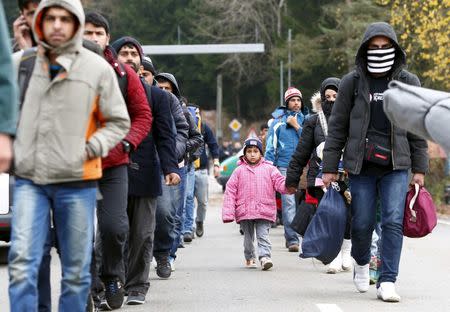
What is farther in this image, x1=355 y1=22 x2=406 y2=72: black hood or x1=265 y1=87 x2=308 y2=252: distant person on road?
x1=265 y1=87 x2=308 y2=252: distant person on road

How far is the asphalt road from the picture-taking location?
9.39 metres

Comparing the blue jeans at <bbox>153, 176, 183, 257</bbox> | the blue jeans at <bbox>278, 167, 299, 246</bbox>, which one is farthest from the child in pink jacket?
the blue jeans at <bbox>278, 167, 299, 246</bbox>

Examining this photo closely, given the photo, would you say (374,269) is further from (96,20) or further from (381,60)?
(96,20)

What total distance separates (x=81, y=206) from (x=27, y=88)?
2.12 ft

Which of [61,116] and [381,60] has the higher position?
[381,60]

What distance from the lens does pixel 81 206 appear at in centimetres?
644

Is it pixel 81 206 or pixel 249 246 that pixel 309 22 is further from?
pixel 81 206

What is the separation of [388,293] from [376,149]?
1.06 meters

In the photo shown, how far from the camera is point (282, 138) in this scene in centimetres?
1584

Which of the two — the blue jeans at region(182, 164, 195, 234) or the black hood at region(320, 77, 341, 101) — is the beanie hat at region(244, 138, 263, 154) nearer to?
the black hood at region(320, 77, 341, 101)

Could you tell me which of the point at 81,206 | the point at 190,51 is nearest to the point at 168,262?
the point at 81,206

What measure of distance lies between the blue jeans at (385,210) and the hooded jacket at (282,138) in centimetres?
600

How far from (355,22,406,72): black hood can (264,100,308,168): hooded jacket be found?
5980mm

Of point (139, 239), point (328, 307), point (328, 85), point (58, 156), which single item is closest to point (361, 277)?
point (328, 307)
